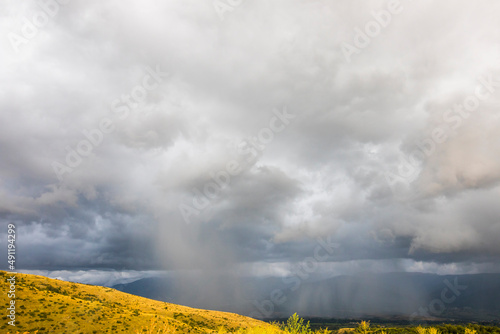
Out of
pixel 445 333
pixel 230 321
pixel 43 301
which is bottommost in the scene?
pixel 230 321

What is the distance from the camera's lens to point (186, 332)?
52031 mm

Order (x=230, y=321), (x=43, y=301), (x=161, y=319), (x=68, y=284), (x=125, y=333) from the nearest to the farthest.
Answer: (x=125, y=333), (x=43, y=301), (x=161, y=319), (x=68, y=284), (x=230, y=321)

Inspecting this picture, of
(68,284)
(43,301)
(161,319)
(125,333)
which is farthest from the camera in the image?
(68,284)

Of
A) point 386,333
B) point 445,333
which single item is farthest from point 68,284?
point 445,333

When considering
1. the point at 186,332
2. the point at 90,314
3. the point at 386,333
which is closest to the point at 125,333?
the point at 90,314

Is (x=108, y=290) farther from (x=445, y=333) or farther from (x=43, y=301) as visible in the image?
(x=445, y=333)

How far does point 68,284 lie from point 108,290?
38.4ft

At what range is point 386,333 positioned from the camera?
163 ft

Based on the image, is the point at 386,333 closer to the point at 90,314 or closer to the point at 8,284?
the point at 90,314

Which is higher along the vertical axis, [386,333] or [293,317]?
[293,317]

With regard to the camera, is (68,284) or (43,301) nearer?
(43,301)

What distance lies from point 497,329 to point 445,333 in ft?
38.0

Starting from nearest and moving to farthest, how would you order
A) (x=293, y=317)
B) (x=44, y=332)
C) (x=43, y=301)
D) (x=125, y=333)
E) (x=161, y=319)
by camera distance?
(x=293, y=317)
(x=44, y=332)
(x=125, y=333)
(x=43, y=301)
(x=161, y=319)

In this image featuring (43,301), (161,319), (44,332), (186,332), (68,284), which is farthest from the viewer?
(68,284)
